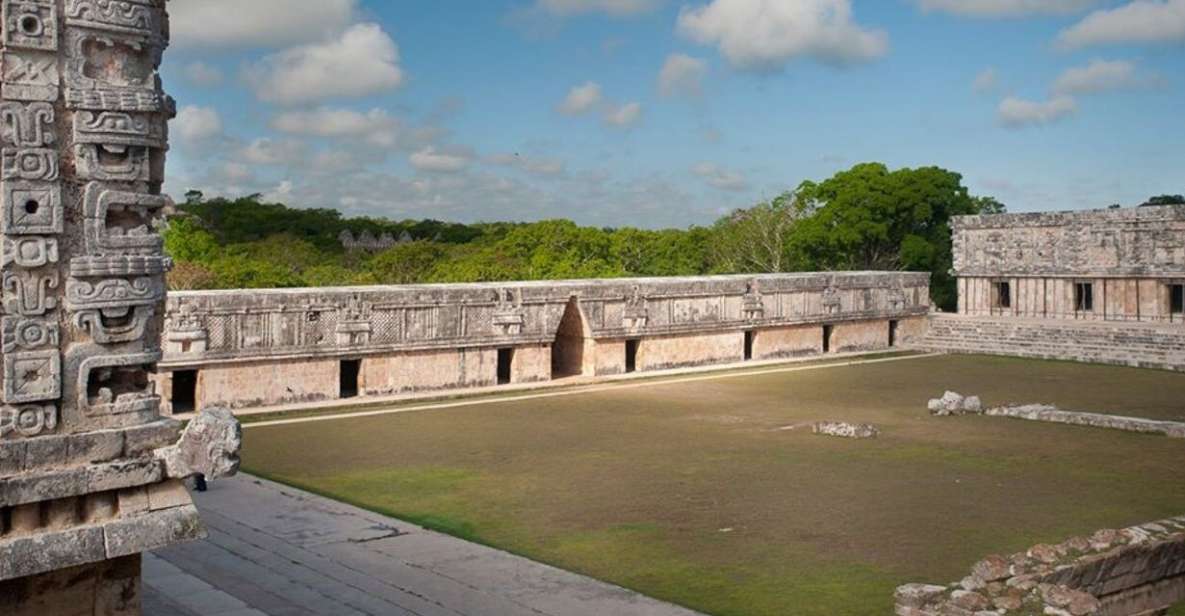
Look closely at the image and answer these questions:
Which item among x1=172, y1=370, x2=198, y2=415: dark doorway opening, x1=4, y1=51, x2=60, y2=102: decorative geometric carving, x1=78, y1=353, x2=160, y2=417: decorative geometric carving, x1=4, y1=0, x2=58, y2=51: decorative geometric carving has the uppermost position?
x1=4, y1=0, x2=58, y2=51: decorative geometric carving

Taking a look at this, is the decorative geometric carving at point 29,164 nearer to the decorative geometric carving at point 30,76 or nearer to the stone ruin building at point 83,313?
the stone ruin building at point 83,313

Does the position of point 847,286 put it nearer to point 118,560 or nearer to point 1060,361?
point 1060,361

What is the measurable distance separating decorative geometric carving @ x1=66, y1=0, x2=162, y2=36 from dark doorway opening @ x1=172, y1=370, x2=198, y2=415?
10802 millimetres

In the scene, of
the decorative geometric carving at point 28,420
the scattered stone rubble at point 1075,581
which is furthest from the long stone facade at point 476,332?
the scattered stone rubble at point 1075,581

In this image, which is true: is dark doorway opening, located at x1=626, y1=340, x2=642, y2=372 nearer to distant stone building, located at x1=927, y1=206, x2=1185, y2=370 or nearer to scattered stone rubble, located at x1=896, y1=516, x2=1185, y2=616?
distant stone building, located at x1=927, y1=206, x2=1185, y2=370

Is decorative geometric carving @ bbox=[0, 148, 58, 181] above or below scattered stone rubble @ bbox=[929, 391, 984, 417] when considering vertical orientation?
above

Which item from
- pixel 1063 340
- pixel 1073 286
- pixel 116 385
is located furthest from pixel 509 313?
pixel 1073 286

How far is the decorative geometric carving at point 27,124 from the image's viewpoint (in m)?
3.83

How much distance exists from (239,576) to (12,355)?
359 cm

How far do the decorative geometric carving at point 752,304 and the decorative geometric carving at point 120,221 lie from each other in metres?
17.2

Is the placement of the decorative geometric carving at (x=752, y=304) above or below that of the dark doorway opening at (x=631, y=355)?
above

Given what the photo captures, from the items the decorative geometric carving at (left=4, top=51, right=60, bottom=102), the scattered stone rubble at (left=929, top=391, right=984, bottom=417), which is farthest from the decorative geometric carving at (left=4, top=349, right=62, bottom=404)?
the scattered stone rubble at (left=929, top=391, right=984, bottom=417)

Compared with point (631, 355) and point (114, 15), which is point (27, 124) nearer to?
point (114, 15)

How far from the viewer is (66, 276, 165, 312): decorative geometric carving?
3.96m
